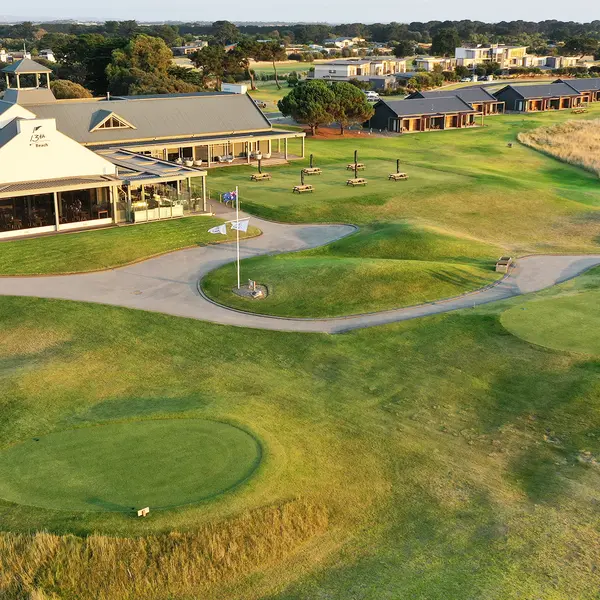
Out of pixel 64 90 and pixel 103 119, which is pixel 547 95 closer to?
pixel 64 90

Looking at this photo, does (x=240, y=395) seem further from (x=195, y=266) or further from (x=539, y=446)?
(x=195, y=266)

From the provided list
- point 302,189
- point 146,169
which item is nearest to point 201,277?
point 146,169

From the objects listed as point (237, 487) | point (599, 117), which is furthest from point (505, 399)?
point (599, 117)

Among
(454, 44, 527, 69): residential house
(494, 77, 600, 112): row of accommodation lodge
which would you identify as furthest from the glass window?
(454, 44, 527, 69): residential house

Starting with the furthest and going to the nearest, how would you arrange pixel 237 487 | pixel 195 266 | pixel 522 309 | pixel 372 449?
pixel 195 266, pixel 522 309, pixel 372 449, pixel 237 487

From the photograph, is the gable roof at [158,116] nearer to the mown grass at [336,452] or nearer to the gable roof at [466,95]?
the mown grass at [336,452]

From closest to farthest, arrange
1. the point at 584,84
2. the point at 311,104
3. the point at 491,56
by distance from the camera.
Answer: the point at 311,104 < the point at 584,84 < the point at 491,56
